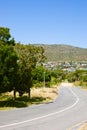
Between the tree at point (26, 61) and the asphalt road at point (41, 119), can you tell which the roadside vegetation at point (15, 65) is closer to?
the tree at point (26, 61)

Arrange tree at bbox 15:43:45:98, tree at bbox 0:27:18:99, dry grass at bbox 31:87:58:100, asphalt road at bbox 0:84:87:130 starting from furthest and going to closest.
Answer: dry grass at bbox 31:87:58:100
tree at bbox 15:43:45:98
tree at bbox 0:27:18:99
asphalt road at bbox 0:84:87:130

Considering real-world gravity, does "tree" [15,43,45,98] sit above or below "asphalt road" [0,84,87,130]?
above

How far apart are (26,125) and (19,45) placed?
77.6 feet

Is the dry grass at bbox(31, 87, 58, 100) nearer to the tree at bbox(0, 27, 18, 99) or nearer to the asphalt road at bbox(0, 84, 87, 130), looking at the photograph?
the tree at bbox(0, 27, 18, 99)

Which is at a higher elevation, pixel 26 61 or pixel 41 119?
pixel 26 61

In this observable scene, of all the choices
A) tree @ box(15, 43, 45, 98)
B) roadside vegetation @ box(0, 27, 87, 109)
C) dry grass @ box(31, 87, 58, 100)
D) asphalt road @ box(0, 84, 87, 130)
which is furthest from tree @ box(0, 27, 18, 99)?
dry grass @ box(31, 87, 58, 100)

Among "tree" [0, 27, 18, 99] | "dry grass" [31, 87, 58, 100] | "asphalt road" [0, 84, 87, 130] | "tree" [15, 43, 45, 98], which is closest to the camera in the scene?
"asphalt road" [0, 84, 87, 130]

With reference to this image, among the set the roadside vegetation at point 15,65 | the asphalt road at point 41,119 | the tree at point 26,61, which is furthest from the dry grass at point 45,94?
the asphalt road at point 41,119

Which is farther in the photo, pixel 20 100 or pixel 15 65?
pixel 20 100

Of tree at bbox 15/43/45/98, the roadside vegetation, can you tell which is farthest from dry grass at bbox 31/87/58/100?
the roadside vegetation

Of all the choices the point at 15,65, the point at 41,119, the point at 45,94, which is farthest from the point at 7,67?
the point at 45,94

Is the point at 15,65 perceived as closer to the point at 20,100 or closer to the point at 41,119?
the point at 20,100

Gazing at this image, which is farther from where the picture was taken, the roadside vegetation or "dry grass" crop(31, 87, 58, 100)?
"dry grass" crop(31, 87, 58, 100)

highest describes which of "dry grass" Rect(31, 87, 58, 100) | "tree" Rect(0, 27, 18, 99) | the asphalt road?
"tree" Rect(0, 27, 18, 99)
